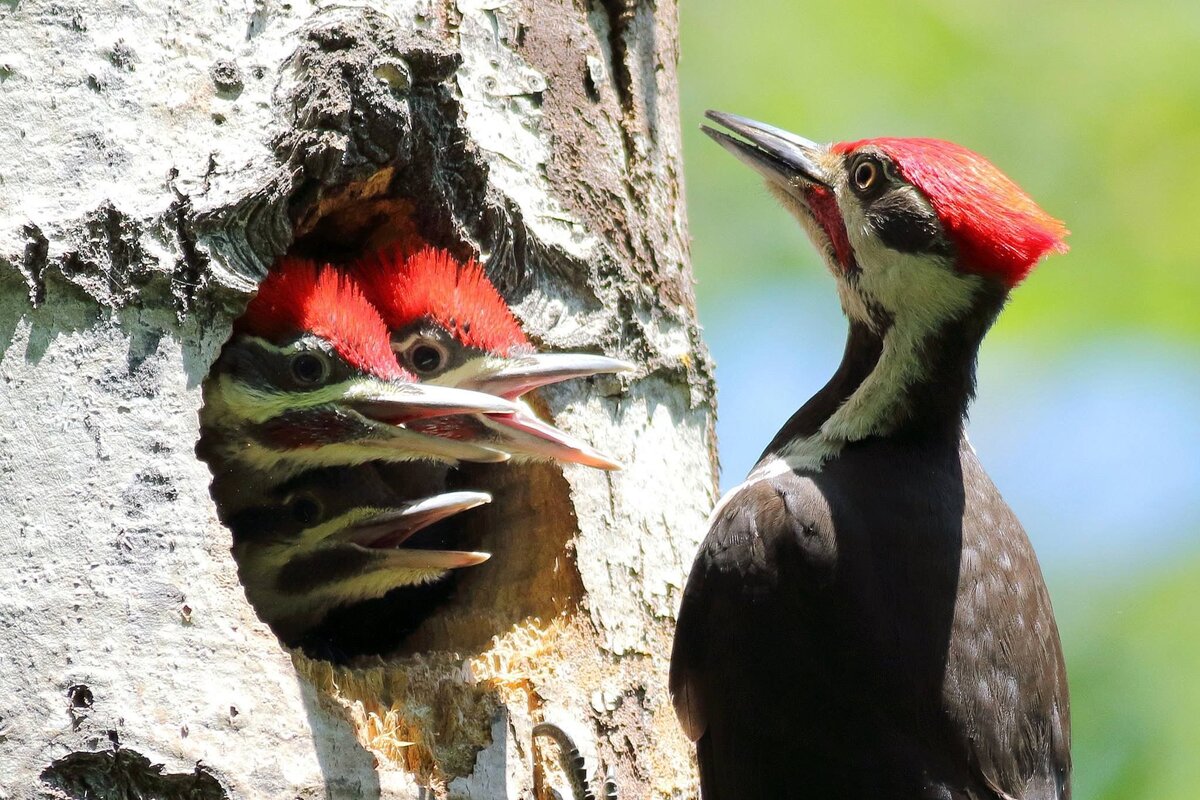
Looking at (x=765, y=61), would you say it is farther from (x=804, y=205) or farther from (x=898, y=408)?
(x=898, y=408)

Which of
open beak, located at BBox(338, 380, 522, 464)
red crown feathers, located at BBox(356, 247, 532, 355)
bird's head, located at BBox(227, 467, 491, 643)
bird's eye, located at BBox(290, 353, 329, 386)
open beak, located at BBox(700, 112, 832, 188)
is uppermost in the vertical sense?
open beak, located at BBox(700, 112, 832, 188)

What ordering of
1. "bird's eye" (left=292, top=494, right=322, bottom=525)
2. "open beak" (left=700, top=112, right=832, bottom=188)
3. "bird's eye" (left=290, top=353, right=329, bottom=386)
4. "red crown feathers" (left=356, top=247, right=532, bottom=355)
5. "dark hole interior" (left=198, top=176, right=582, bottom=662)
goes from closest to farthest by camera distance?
"dark hole interior" (left=198, top=176, right=582, bottom=662) → "red crown feathers" (left=356, top=247, right=532, bottom=355) → "bird's eye" (left=290, top=353, right=329, bottom=386) → "bird's eye" (left=292, top=494, right=322, bottom=525) → "open beak" (left=700, top=112, right=832, bottom=188)

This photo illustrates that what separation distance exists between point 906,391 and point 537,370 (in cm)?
111

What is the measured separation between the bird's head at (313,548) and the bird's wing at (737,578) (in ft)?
2.38

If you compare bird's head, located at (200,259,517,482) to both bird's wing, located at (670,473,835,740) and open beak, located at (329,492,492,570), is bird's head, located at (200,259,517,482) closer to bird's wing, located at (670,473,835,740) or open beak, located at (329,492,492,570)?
open beak, located at (329,492,492,570)

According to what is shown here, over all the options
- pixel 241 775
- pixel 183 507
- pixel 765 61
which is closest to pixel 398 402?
pixel 183 507

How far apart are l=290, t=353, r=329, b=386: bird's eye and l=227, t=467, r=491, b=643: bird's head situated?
319 millimetres

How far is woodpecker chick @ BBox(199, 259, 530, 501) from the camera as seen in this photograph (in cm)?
334

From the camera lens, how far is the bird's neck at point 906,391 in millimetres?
3627

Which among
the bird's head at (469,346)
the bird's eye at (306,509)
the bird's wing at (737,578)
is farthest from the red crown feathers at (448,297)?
the bird's wing at (737,578)

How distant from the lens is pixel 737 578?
10.6 feet

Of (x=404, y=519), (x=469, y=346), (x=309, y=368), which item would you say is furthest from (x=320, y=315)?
(x=404, y=519)

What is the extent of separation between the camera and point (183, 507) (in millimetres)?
2396

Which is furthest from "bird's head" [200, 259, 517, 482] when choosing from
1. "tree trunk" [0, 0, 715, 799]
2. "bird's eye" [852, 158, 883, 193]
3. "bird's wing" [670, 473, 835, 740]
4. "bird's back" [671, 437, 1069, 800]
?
"bird's eye" [852, 158, 883, 193]
